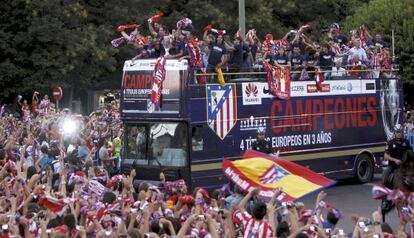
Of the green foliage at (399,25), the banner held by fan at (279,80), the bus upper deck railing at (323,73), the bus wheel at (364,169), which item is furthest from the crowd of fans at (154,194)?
the green foliage at (399,25)

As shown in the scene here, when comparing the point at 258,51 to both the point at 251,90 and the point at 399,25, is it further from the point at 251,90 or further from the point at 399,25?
the point at 399,25

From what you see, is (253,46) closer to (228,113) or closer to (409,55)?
(228,113)

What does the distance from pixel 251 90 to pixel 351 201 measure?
10.8 ft

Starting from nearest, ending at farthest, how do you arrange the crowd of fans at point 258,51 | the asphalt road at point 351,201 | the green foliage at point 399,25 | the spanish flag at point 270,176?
the spanish flag at point 270,176, the asphalt road at point 351,201, the crowd of fans at point 258,51, the green foliage at point 399,25

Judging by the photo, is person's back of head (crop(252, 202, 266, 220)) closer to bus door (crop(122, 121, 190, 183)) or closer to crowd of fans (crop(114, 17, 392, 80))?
bus door (crop(122, 121, 190, 183))

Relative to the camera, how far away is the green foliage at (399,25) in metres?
Result: 38.5

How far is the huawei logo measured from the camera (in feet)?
70.1

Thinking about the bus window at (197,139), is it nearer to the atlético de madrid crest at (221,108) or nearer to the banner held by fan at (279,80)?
the atlético de madrid crest at (221,108)

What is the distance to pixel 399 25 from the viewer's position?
39094 millimetres

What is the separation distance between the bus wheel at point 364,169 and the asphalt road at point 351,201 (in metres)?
0.18

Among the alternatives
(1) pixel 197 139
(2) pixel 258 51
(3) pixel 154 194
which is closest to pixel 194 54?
(1) pixel 197 139

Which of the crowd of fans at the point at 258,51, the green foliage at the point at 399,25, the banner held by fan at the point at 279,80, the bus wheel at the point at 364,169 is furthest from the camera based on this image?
the green foliage at the point at 399,25

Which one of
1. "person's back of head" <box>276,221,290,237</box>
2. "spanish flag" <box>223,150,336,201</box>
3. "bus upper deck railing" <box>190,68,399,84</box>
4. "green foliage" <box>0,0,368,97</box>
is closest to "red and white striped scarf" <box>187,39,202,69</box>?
"bus upper deck railing" <box>190,68,399,84</box>

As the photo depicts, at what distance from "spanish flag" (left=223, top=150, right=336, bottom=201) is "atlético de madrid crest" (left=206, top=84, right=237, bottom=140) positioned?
8384mm
